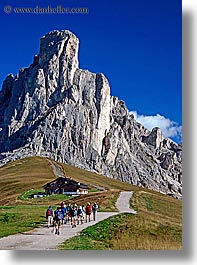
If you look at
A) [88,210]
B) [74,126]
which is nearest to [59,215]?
[88,210]

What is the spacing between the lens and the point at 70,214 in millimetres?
10102

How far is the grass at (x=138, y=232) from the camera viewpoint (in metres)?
9.13

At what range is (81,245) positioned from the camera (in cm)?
908

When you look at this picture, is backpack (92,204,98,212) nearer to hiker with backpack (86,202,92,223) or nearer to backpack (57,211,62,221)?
hiker with backpack (86,202,92,223)

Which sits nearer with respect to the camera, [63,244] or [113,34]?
[63,244]

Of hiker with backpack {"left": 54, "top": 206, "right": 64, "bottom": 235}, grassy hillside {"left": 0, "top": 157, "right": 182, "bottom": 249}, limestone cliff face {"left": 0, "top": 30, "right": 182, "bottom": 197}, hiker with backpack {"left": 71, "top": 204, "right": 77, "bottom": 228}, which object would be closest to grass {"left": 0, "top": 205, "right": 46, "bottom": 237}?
grassy hillside {"left": 0, "top": 157, "right": 182, "bottom": 249}

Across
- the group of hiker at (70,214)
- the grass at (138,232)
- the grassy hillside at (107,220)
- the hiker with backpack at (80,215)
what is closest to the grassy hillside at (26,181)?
the grassy hillside at (107,220)

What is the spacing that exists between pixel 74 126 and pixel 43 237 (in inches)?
1276

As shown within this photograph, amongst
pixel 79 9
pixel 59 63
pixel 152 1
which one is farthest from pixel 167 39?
pixel 59 63

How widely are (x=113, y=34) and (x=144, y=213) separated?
3.96 m

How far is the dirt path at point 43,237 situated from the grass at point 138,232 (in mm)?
186

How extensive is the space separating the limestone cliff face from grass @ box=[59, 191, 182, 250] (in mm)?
10577

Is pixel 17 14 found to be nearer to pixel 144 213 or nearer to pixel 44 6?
pixel 44 6

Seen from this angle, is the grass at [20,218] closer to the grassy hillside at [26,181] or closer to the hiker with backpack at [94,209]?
the grassy hillside at [26,181]
